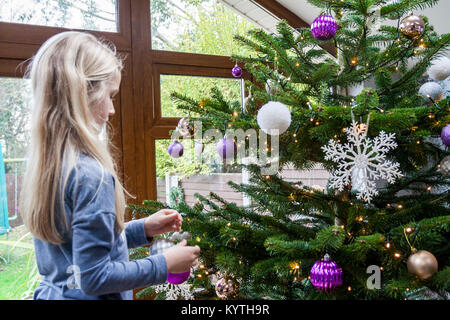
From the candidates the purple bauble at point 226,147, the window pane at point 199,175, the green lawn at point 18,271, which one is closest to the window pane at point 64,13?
the window pane at point 199,175

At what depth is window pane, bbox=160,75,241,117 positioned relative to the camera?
2316mm

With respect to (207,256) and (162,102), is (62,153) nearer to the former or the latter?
(207,256)

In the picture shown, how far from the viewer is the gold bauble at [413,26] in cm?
122

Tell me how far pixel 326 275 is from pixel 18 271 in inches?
64.2

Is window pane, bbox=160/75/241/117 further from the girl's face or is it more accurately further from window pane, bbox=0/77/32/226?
the girl's face

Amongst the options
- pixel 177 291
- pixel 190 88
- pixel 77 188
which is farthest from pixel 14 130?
pixel 77 188

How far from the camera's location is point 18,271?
2.04 m

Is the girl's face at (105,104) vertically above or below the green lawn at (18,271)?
above

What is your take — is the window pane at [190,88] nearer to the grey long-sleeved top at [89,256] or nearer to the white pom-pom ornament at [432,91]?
the white pom-pom ornament at [432,91]

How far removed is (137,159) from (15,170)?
59cm

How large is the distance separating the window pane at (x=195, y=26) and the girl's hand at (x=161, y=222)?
4.82 ft

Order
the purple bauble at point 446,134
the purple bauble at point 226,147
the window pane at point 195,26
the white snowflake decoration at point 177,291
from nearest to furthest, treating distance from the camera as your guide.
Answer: the purple bauble at point 446,134, the purple bauble at point 226,147, the white snowflake decoration at point 177,291, the window pane at point 195,26

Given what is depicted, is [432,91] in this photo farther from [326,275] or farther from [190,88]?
[190,88]

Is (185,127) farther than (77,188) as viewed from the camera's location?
Yes
